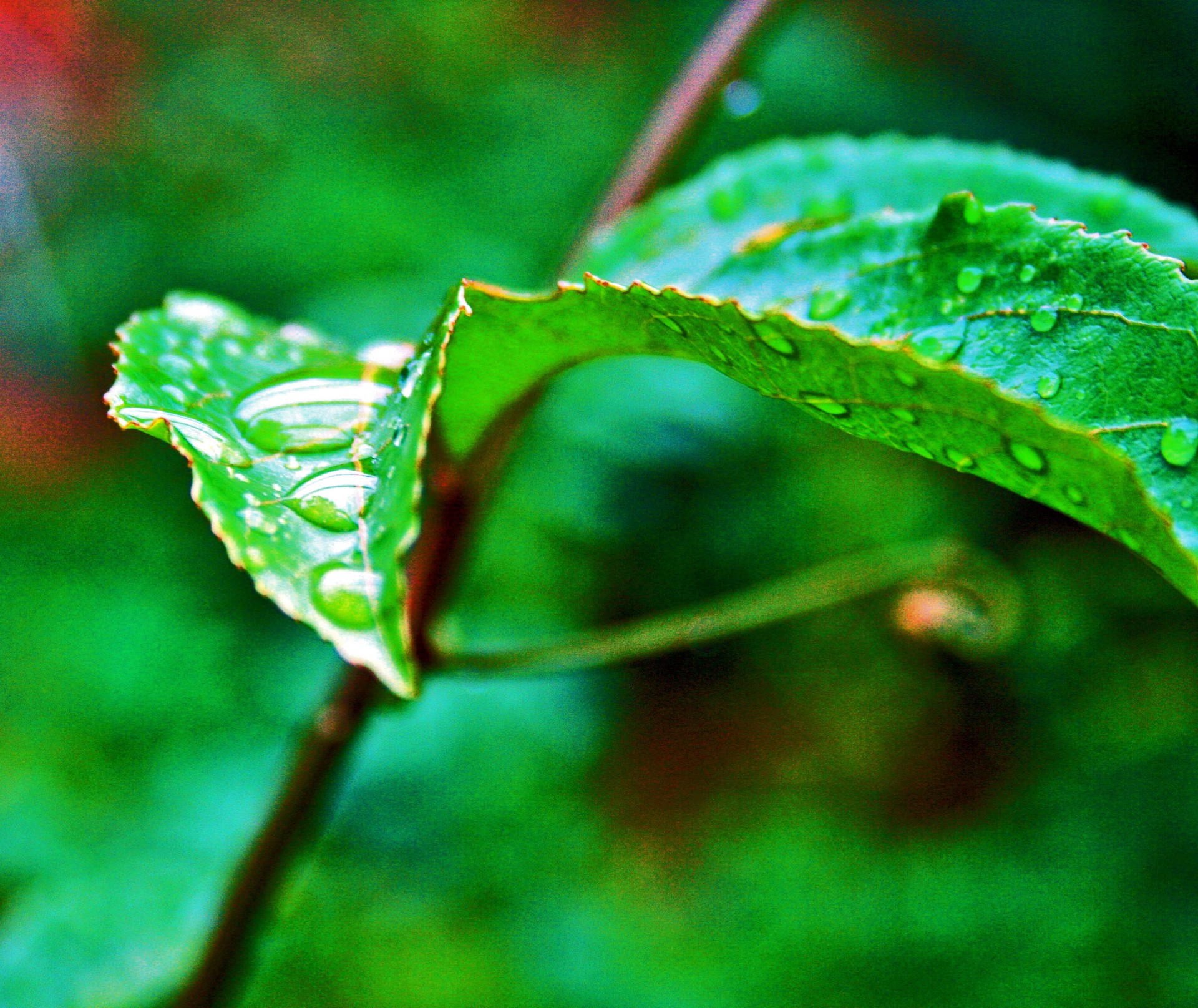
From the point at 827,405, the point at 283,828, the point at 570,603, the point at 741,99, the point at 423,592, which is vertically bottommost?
the point at 570,603

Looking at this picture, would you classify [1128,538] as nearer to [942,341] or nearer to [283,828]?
[942,341]

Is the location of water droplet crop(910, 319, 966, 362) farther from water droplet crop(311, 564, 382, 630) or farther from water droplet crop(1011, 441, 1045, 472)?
water droplet crop(311, 564, 382, 630)

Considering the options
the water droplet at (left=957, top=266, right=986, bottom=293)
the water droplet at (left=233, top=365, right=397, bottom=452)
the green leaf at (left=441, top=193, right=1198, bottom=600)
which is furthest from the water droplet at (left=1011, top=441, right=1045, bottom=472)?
the water droplet at (left=233, top=365, right=397, bottom=452)

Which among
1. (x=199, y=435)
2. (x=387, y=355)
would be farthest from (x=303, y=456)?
(x=387, y=355)

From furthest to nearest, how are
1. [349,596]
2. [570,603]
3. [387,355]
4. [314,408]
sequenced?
[570,603] < [387,355] < [314,408] < [349,596]

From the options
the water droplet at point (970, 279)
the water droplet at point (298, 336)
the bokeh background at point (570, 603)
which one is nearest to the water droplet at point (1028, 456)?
the water droplet at point (970, 279)

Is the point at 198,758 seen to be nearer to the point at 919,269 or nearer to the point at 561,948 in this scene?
the point at 561,948
